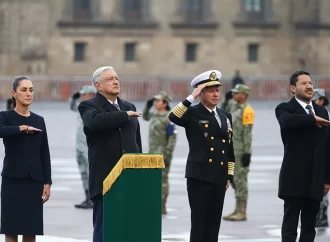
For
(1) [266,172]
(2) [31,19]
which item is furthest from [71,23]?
(1) [266,172]

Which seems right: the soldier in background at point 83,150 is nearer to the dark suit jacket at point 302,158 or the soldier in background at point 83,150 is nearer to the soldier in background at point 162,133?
the soldier in background at point 162,133

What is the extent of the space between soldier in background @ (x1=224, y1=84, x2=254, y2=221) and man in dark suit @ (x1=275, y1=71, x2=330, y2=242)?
4.33 metres

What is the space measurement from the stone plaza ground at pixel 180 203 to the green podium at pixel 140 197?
4.69 meters

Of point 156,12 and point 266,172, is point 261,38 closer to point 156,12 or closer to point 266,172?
point 156,12

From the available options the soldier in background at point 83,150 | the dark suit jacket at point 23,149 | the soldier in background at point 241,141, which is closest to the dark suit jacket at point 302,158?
the dark suit jacket at point 23,149

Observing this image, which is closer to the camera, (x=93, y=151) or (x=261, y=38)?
(x=93, y=151)

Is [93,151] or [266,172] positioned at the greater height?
[93,151]

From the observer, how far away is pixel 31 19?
201 ft

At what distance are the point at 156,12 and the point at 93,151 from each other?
51.7m

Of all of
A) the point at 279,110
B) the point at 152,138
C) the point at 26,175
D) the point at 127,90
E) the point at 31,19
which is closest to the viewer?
the point at 26,175

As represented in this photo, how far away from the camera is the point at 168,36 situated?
6341 centimetres

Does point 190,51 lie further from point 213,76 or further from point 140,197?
point 140,197

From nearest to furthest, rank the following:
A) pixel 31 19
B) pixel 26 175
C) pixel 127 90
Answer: pixel 26 175 → pixel 127 90 → pixel 31 19

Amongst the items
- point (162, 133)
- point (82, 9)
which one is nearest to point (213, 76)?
point (162, 133)
